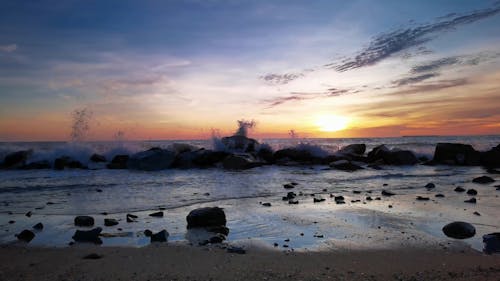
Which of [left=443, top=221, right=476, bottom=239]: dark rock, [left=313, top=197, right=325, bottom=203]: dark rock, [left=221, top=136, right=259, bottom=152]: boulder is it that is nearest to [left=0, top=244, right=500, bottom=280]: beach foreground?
[left=443, top=221, right=476, bottom=239]: dark rock

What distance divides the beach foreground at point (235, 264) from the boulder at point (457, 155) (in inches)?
801

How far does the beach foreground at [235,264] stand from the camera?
14.8 ft

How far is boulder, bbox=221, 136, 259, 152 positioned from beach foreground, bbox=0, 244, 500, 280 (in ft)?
78.9

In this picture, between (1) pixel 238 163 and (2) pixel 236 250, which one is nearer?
(2) pixel 236 250

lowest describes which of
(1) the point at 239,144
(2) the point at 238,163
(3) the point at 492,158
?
(2) the point at 238,163

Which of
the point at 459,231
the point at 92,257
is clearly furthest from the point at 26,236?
the point at 459,231

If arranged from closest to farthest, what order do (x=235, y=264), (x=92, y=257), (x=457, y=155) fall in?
(x=235, y=264) < (x=92, y=257) < (x=457, y=155)

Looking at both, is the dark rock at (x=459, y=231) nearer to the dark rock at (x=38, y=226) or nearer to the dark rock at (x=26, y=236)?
the dark rock at (x=26, y=236)

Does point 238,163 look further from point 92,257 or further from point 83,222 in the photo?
point 92,257

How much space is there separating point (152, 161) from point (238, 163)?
4.88 metres

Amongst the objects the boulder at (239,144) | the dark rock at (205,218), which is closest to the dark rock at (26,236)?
the dark rock at (205,218)

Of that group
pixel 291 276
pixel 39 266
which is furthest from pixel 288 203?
pixel 39 266

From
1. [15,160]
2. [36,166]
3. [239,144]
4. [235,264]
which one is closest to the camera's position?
[235,264]

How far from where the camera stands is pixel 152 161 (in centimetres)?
2186
